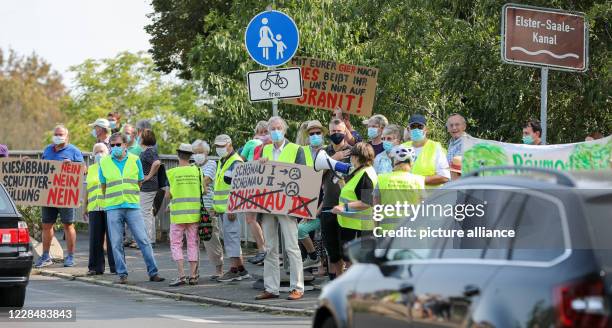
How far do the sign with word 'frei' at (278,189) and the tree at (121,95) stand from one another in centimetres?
6771

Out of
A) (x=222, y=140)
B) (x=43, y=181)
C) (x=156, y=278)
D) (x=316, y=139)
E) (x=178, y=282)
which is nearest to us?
(x=316, y=139)

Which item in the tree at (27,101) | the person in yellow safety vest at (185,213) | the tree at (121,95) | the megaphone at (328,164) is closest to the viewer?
the megaphone at (328,164)

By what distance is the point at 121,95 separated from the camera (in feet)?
294

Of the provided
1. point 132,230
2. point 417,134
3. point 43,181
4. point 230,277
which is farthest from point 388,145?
point 43,181

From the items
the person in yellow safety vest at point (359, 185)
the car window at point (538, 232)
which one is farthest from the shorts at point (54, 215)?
the car window at point (538, 232)

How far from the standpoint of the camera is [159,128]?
269 ft

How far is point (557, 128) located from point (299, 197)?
5.73 metres

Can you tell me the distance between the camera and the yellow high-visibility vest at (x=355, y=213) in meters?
14.5

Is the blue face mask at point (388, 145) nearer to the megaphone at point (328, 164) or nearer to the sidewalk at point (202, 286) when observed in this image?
the megaphone at point (328, 164)

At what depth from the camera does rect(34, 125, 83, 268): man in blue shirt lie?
21.0 meters

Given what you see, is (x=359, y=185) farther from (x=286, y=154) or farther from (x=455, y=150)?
(x=286, y=154)

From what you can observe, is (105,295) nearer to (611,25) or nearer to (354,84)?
(354,84)

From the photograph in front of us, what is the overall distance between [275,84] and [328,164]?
63.7 inches

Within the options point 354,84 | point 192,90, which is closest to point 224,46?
point 354,84
